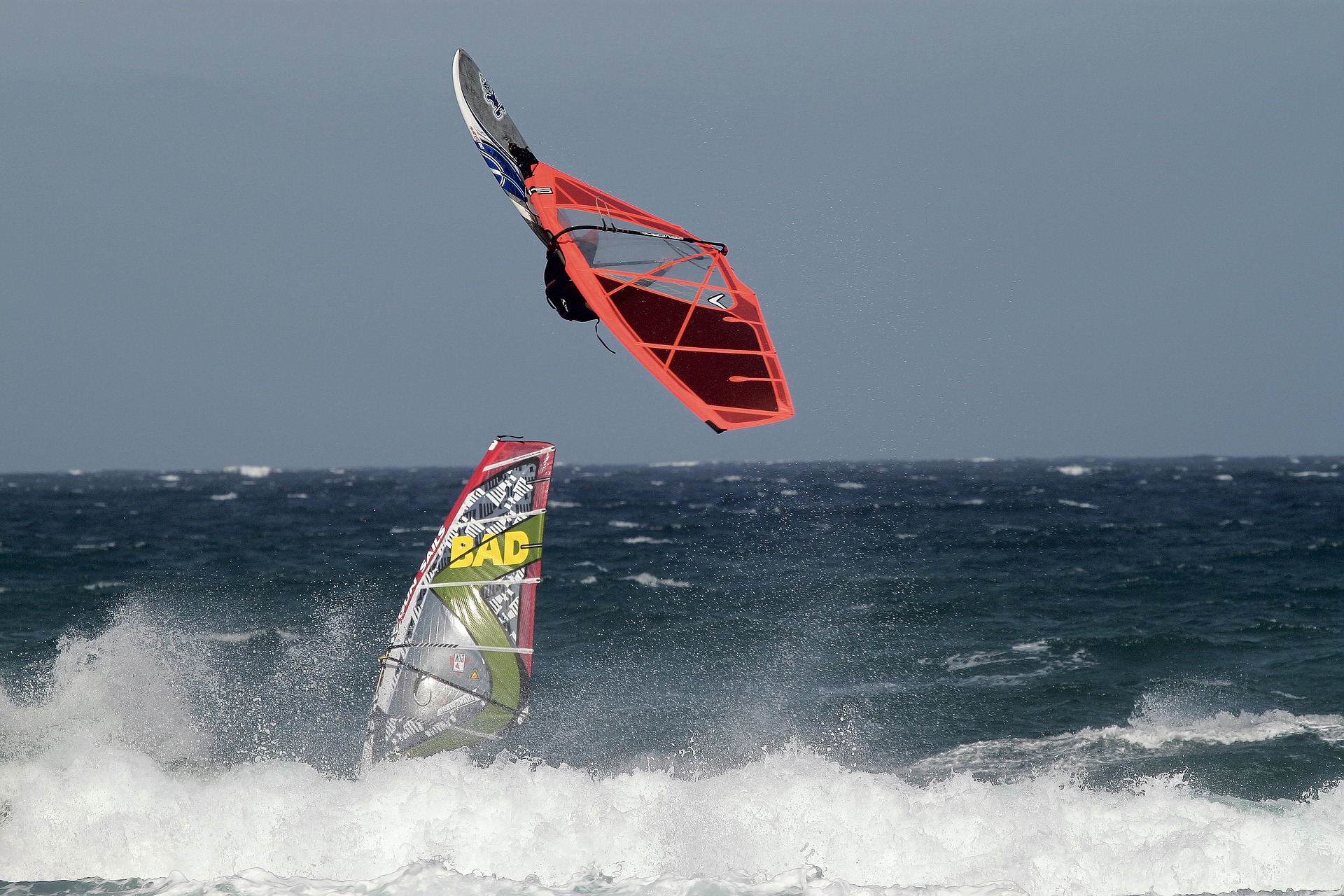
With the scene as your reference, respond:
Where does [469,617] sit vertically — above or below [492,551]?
below

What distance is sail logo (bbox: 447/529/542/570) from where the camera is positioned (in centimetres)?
940

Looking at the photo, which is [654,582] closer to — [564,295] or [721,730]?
[721,730]

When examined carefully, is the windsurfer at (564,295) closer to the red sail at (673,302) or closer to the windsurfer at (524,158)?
the red sail at (673,302)

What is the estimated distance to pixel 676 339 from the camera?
8.33 meters

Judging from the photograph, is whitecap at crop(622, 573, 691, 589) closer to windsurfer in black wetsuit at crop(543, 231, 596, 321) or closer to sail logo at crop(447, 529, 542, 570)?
sail logo at crop(447, 529, 542, 570)

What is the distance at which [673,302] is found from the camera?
8711mm

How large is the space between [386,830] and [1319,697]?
11.4m

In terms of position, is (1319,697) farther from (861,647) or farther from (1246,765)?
(861,647)

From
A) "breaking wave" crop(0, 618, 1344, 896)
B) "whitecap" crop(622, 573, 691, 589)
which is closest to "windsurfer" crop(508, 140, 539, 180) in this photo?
"breaking wave" crop(0, 618, 1344, 896)

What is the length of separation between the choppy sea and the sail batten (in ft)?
1.56

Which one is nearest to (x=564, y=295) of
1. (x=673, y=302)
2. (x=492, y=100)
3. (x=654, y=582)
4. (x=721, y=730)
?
(x=673, y=302)

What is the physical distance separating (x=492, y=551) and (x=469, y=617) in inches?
24.2

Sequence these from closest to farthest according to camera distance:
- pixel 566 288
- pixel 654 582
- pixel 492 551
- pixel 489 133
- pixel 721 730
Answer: pixel 566 288 < pixel 489 133 < pixel 492 551 < pixel 721 730 < pixel 654 582

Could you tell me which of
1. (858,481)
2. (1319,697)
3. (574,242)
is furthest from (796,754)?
(858,481)
